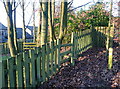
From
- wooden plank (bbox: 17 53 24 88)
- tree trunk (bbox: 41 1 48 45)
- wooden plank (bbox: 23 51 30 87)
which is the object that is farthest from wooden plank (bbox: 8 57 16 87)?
tree trunk (bbox: 41 1 48 45)

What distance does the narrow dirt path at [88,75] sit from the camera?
188 inches

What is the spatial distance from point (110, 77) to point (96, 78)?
1.44 ft

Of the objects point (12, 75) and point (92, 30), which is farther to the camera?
point (92, 30)

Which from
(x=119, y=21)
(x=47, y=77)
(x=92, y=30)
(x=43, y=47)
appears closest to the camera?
(x=43, y=47)

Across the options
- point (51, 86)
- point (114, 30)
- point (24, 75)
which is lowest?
point (51, 86)

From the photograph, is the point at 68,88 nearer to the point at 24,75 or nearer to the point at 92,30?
the point at 24,75

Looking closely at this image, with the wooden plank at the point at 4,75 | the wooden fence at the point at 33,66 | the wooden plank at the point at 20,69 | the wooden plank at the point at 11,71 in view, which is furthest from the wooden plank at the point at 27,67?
the wooden plank at the point at 4,75

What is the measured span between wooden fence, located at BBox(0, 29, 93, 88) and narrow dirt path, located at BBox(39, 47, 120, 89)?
0.96ft

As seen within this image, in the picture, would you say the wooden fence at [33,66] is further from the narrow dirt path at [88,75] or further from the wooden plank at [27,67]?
the narrow dirt path at [88,75]

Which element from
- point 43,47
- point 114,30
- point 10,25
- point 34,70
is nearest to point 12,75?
point 34,70

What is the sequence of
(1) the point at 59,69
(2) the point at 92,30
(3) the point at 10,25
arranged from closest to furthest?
(1) the point at 59,69
(3) the point at 10,25
(2) the point at 92,30

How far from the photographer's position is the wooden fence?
11.1 ft

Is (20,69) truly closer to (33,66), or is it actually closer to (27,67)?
(27,67)

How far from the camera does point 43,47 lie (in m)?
4.79
